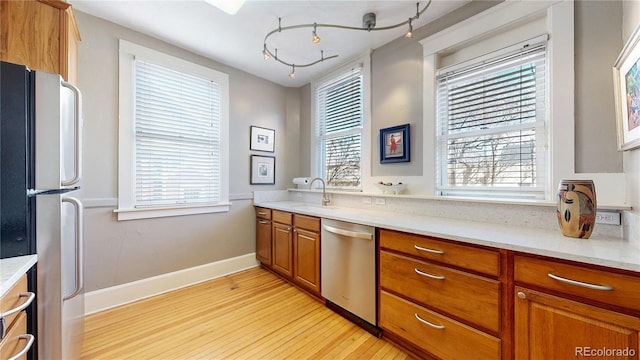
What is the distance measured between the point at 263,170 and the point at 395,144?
74.0 inches

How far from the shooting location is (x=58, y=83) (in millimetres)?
1075

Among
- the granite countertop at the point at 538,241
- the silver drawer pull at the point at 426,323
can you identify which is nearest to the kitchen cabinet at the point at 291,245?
the granite countertop at the point at 538,241

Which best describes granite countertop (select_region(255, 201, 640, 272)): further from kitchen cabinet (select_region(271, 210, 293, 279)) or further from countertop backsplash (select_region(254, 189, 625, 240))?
kitchen cabinet (select_region(271, 210, 293, 279))

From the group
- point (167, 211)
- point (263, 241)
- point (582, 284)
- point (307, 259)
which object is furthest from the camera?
point (263, 241)

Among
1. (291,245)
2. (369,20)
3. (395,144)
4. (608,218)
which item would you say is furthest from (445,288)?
(369,20)

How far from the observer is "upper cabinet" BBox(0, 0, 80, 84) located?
1389 mm

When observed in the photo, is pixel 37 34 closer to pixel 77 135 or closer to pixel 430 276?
pixel 77 135

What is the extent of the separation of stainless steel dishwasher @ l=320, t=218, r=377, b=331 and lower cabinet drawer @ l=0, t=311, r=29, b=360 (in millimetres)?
1738

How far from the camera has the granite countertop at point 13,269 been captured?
0.75 metres

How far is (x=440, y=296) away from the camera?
4.77 feet

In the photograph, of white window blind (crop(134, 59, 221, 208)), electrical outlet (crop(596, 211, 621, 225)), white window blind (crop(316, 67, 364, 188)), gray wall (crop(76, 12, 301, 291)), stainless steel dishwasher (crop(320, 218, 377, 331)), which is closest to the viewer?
electrical outlet (crop(596, 211, 621, 225))

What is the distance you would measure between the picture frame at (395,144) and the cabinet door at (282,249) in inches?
53.5

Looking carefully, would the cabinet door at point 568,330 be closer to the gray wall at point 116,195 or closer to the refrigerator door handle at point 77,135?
the refrigerator door handle at point 77,135

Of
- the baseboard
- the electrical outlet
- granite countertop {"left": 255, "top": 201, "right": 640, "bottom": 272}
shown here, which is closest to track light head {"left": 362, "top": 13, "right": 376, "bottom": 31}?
granite countertop {"left": 255, "top": 201, "right": 640, "bottom": 272}
